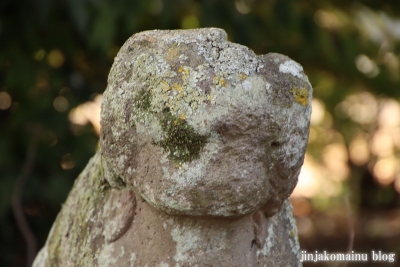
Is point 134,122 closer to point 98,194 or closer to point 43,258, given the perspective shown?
point 98,194

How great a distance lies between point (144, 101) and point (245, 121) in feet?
0.48

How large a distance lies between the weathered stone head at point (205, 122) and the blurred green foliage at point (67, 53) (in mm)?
1130

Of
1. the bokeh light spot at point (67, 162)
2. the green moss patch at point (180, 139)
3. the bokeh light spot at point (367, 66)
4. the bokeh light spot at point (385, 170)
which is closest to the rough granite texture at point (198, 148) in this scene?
the green moss patch at point (180, 139)

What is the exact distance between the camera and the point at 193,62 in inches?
32.1

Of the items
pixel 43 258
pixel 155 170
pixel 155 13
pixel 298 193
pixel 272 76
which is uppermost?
pixel 155 13

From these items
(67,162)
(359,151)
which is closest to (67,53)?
(67,162)

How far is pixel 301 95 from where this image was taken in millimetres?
845

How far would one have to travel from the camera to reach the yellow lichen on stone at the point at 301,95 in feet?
2.76

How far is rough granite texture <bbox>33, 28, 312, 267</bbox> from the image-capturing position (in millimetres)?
798

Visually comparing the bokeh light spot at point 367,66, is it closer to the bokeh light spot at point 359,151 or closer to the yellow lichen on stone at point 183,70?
the bokeh light spot at point 359,151

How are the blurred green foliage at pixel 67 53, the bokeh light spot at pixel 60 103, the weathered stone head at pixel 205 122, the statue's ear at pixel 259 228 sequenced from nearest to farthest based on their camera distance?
the weathered stone head at pixel 205 122
the statue's ear at pixel 259 228
the blurred green foliage at pixel 67 53
the bokeh light spot at pixel 60 103

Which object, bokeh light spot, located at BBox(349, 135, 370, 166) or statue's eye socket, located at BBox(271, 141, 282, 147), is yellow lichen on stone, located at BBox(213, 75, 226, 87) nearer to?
statue's eye socket, located at BBox(271, 141, 282, 147)

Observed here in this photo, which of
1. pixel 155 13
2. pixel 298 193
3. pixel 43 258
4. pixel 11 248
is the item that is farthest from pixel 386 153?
pixel 43 258

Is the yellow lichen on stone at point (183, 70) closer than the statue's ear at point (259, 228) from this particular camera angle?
Yes
